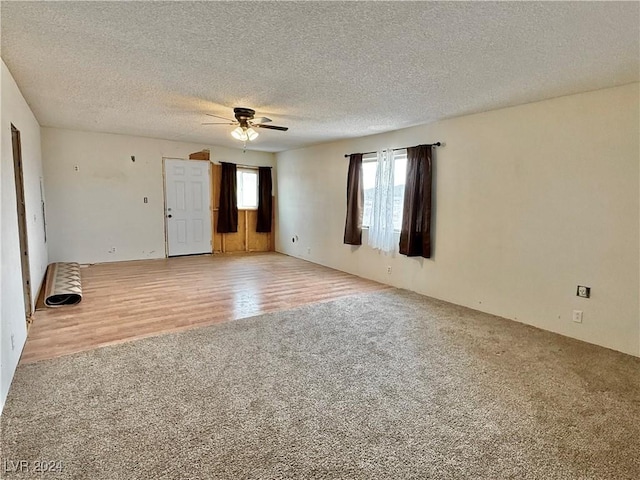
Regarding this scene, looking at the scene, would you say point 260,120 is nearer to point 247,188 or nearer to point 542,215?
point 542,215

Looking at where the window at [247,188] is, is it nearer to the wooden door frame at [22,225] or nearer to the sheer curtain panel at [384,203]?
the sheer curtain panel at [384,203]

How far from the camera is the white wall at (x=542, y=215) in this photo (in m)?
3.10

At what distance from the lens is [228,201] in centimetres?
778

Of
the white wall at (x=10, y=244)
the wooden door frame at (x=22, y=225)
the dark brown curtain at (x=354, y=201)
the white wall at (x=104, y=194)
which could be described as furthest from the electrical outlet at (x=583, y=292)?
the white wall at (x=104, y=194)

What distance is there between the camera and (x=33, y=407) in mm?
2166

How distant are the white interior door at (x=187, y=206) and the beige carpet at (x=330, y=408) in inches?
174

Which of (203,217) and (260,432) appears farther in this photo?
(203,217)

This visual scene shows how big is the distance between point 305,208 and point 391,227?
8.33 ft

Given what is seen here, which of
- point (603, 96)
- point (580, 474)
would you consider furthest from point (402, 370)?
point (603, 96)

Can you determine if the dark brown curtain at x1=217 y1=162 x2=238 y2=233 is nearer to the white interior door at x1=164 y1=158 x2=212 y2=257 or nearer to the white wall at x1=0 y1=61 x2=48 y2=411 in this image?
the white interior door at x1=164 y1=158 x2=212 y2=257

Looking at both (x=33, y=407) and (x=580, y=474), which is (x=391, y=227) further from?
(x=33, y=407)

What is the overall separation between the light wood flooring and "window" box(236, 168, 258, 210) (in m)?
1.62

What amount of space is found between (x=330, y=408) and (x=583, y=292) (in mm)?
2769

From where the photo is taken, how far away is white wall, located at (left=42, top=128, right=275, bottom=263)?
6027mm
